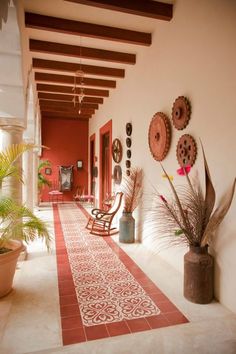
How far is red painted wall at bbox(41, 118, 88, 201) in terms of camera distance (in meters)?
9.70

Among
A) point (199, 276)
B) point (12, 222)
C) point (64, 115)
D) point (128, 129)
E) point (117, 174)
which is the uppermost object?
point (64, 115)

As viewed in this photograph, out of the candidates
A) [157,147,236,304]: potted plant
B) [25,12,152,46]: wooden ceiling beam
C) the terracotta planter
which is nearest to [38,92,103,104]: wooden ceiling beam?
[25,12,152,46]: wooden ceiling beam

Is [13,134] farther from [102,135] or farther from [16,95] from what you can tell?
[102,135]

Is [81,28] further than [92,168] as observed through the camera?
No

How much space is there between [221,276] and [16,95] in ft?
10.3

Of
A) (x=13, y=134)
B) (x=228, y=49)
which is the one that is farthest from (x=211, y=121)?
(x=13, y=134)

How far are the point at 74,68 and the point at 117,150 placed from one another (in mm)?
1955

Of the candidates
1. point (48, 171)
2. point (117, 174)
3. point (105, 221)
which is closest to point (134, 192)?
point (105, 221)

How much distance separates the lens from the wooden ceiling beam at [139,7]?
2873 mm

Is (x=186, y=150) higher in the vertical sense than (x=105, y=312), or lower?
higher

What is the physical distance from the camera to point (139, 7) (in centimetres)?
301

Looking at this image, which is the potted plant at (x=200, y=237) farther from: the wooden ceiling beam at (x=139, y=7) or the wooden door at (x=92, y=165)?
the wooden door at (x=92, y=165)

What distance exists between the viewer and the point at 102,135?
7.61m

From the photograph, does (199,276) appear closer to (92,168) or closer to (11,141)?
(11,141)
